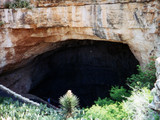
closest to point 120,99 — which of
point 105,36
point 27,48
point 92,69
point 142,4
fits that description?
point 105,36

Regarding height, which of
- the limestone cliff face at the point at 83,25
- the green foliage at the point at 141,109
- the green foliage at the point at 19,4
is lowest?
the green foliage at the point at 141,109

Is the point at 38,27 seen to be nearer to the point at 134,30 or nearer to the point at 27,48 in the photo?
the point at 27,48

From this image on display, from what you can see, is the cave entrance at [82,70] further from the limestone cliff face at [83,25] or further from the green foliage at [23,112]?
the green foliage at [23,112]

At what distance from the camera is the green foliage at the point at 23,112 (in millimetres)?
5691

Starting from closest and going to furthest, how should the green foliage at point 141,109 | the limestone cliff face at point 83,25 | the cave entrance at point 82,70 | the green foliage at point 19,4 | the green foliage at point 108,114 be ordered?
the green foliage at point 141,109
the green foliage at point 108,114
the limestone cliff face at point 83,25
the green foliage at point 19,4
the cave entrance at point 82,70

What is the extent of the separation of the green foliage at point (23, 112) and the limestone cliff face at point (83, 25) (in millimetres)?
4014

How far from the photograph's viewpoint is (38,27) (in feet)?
28.8

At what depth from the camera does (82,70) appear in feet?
48.4

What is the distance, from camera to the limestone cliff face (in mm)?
6844

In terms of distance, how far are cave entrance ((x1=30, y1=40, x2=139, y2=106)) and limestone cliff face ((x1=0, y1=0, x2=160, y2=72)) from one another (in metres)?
2.98

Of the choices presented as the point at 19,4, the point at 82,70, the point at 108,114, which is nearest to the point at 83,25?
the point at 19,4

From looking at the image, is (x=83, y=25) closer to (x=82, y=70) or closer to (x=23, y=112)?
(x=23, y=112)

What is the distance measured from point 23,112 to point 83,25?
A: 184 inches

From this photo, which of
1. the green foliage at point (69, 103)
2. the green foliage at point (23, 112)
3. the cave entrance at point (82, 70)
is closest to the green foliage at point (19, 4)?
the cave entrance at point (82, 70)
